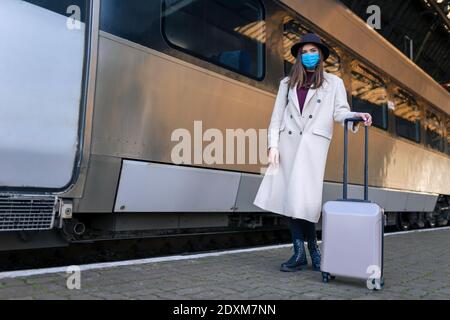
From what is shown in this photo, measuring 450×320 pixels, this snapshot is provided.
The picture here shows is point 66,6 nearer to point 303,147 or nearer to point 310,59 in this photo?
point 310,59

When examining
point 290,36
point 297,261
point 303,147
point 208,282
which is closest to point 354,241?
point 297,261

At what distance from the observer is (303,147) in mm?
3607

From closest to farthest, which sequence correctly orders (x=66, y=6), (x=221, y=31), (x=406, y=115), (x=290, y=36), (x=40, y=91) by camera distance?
1. (x=40, y=91)
2. (x=66, y=6)
3. (x=221, y=31)
4. (x=290, y=36)
5. (x=406, y=115)

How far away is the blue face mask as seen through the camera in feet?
12.0

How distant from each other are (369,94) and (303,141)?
452 cm

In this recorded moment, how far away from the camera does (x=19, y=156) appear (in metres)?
3.19

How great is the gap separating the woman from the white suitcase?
0.36m

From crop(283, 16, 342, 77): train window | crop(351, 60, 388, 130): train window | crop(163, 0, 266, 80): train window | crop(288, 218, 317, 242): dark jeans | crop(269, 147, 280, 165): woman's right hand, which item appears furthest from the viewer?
crop(351, 60, 388, 130): train window

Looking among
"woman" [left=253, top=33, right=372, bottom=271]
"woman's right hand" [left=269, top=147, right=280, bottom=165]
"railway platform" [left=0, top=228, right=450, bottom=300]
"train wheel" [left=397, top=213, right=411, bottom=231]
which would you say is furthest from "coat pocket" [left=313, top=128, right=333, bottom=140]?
"train wheel" [left=397, top=213, right=411, bottom=231]

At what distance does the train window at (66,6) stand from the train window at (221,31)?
803mm

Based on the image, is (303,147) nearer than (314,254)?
Yes

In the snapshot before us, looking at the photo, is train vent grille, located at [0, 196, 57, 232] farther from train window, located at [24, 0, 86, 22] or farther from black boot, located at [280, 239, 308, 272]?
black boot, located at [280, 239, 308, 272]

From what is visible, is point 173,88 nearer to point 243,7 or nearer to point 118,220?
point 118,220

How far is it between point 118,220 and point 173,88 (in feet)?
3.88
